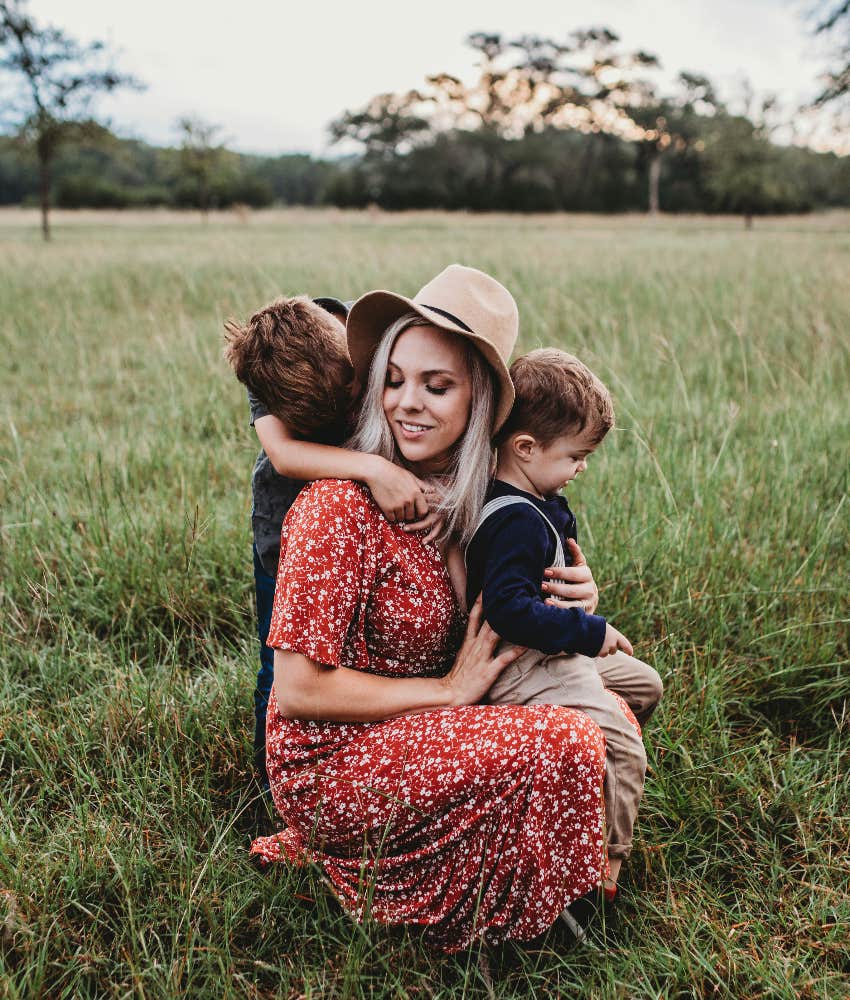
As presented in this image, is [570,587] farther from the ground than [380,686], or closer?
farther from the ground

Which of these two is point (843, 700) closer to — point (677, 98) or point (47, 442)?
point (47, 442)

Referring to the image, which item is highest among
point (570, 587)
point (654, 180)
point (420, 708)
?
point (654, 180)

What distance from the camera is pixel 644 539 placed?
3.08 m

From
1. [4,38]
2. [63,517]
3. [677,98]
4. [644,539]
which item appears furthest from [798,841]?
[677,98]

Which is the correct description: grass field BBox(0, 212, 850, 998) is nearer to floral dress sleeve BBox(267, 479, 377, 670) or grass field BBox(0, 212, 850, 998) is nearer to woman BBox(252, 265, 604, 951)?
woman BBox(252, 265, 604, 951)

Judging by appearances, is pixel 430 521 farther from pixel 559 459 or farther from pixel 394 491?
pixel 559 459

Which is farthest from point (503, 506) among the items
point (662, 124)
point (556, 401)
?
point (662, 124)

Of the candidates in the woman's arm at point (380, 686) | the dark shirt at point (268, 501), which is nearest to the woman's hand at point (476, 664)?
the woman's arm at point (380, 686)

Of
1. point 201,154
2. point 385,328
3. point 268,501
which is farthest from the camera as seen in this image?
point 201,154

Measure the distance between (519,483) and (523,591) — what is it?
35 cm

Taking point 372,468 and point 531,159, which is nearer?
point 372,468

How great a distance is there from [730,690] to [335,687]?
58.0 inches

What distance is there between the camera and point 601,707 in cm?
182

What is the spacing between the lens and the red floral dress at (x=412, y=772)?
1.68 meters
